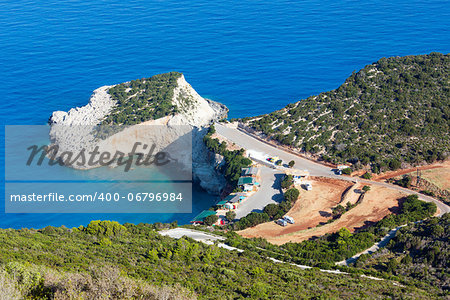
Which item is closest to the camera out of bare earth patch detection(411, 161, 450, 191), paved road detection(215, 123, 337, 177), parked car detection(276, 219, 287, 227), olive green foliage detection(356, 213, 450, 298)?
olive green foliage detection(356, 213, 450, 298)

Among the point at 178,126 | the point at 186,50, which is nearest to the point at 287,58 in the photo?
the point at 186,50

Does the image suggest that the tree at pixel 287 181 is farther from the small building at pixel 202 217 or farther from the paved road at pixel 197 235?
the paved road at pixel 197 235

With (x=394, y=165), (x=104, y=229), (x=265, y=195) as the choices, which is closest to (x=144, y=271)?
(x=104, y=229)

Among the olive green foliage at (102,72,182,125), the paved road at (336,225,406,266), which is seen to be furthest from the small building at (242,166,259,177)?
the olive green foliage at (102,72,182,125)

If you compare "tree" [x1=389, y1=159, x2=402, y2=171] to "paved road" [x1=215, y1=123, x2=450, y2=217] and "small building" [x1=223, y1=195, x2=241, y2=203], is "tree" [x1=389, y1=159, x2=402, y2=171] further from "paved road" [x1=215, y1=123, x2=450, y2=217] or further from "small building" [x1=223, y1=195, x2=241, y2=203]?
"small building" [x1=223, y1=195, x2=241, y2=203]

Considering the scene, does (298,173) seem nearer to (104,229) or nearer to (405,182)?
(405,182)

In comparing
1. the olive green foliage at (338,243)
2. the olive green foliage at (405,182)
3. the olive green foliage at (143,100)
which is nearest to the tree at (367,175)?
the olive green foliage at (405,182)
